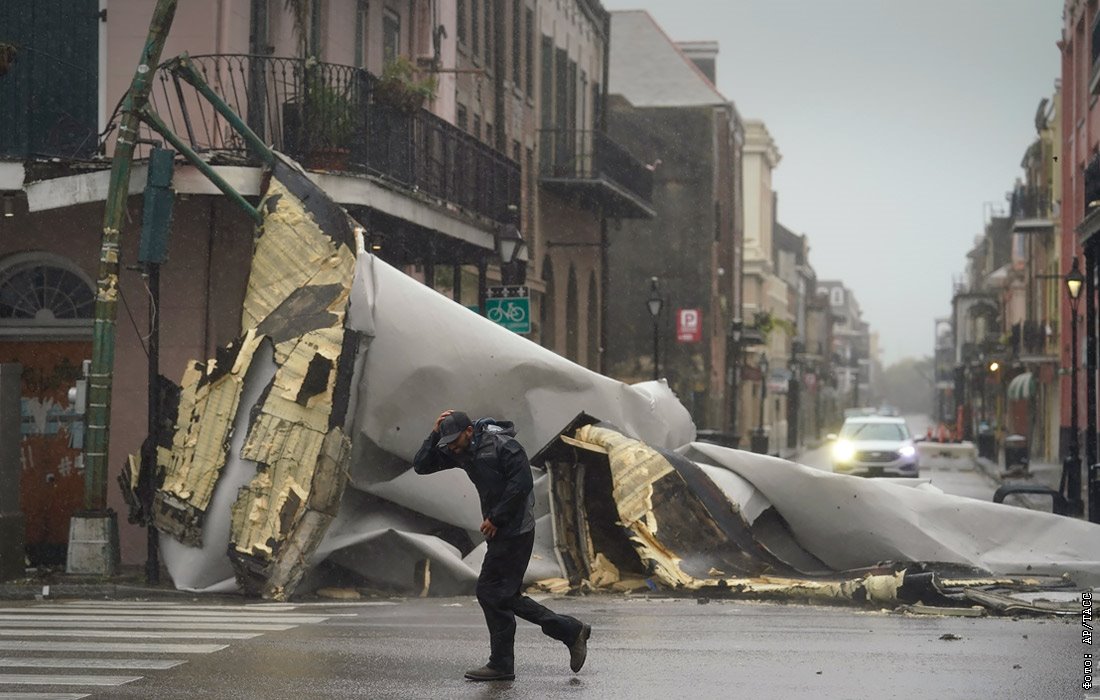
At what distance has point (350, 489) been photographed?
14500mm

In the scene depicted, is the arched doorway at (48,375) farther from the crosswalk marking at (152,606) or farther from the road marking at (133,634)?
the road marking at (133,634)

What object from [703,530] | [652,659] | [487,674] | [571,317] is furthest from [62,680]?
[571,317]

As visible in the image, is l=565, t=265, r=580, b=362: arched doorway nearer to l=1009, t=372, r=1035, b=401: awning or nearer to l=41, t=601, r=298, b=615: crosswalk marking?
l=41, t=601, r=298, b=615: crosswalk marking

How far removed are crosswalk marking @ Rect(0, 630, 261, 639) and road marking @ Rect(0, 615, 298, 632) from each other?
0.65 feet

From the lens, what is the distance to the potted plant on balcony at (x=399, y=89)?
19.5 metres

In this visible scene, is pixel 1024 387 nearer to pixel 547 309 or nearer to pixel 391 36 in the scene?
pixel 547 309

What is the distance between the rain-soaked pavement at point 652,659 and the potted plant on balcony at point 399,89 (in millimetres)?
8454

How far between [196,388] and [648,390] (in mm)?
5535

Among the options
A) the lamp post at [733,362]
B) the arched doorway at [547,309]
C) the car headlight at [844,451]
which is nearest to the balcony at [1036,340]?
the lamp post at [733,362]

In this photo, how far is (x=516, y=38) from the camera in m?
33.0

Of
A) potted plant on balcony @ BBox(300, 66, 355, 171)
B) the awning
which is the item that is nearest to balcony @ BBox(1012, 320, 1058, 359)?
the awning

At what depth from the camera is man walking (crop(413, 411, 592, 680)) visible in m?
9.03

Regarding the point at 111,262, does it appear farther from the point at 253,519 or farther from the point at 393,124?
the point at 393,124

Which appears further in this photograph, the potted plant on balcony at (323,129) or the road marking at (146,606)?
the potted plant on balcony at (323,129)
